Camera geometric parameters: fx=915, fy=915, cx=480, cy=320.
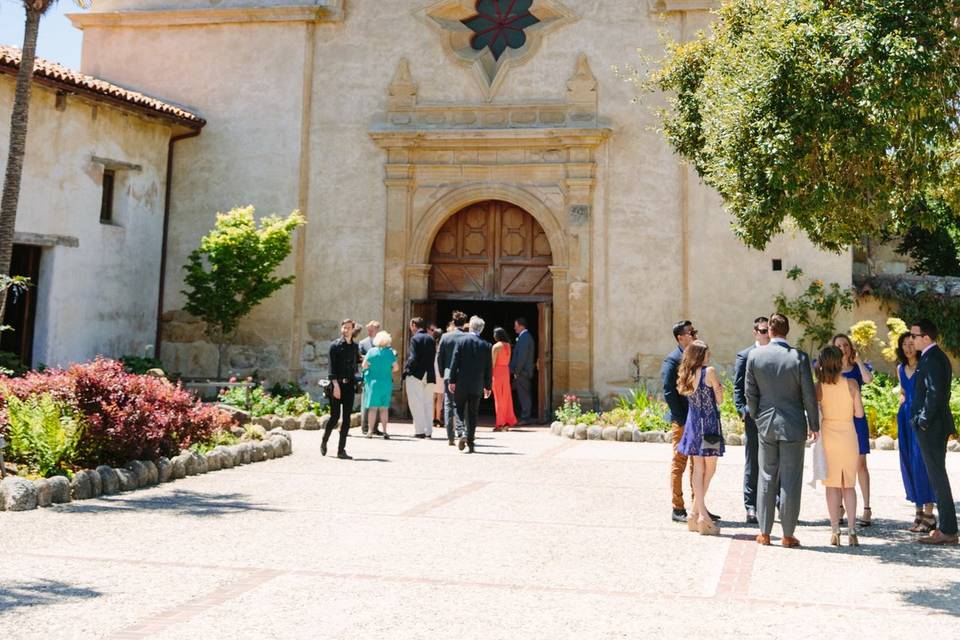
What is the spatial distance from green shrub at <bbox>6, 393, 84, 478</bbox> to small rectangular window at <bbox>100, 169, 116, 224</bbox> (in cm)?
913

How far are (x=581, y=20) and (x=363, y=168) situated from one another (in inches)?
200

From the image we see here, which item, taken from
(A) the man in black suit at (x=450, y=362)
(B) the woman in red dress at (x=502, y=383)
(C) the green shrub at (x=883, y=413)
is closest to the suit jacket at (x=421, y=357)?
(A) the man in black suit at (x=450, y=362)

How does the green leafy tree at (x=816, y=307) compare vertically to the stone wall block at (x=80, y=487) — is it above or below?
above

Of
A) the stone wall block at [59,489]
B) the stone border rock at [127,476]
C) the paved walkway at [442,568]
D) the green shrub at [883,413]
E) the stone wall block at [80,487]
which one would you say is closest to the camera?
the paved walkway at [442,568]

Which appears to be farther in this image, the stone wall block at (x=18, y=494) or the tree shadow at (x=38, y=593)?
the stone wall block at (x=18, y=494)

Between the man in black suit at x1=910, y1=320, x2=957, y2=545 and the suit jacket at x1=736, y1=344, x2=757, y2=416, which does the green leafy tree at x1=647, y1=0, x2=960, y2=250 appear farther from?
the man in black suit at x1=910, y1=320, x2=957, y2=545

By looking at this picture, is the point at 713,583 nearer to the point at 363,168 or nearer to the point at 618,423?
the point at 618,423

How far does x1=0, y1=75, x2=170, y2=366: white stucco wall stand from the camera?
15352 mm

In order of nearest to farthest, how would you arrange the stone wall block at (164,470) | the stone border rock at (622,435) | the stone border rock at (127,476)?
1. the stone border rock at (127,476)
2. the stone wall block at (164,470)
3. the stone border rock at (622,435)

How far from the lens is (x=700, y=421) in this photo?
7141mm

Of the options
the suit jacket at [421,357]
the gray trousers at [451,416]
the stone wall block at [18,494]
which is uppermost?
the suit jacket at [421,357]

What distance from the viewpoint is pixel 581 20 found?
17578 millimetres

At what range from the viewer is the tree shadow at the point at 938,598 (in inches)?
Answer: 196

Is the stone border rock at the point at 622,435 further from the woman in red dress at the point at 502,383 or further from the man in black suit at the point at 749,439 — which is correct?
the man in black suit at the point at 749,439
